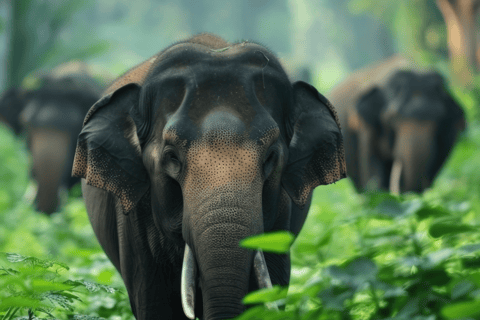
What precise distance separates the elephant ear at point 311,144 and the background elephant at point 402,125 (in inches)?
178

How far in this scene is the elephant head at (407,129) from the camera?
7289 millimetres

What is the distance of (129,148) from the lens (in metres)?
2.70

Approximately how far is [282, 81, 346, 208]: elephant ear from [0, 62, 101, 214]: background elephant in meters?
5.04

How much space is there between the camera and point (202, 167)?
2.27 meters

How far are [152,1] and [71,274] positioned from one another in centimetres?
4561

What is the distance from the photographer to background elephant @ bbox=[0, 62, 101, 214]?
7.44 metres

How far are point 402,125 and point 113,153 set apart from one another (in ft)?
17.3

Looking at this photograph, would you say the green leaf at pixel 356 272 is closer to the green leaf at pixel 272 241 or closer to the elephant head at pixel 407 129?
the green leaf at pixel 272 241

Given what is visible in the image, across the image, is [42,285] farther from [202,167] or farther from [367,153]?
[367,153]

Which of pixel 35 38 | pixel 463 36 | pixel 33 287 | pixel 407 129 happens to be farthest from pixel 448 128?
pixel 35 38

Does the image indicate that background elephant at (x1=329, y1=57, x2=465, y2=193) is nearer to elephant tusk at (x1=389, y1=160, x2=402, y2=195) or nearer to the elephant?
elephant tusk at (x1=389, y1=160, x2=402, y2=195)

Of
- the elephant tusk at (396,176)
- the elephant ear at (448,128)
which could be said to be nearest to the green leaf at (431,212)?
the elephant tusk at (396,176)

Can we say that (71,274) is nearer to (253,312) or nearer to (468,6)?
(253,312)

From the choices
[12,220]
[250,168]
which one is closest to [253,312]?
[250,168]
